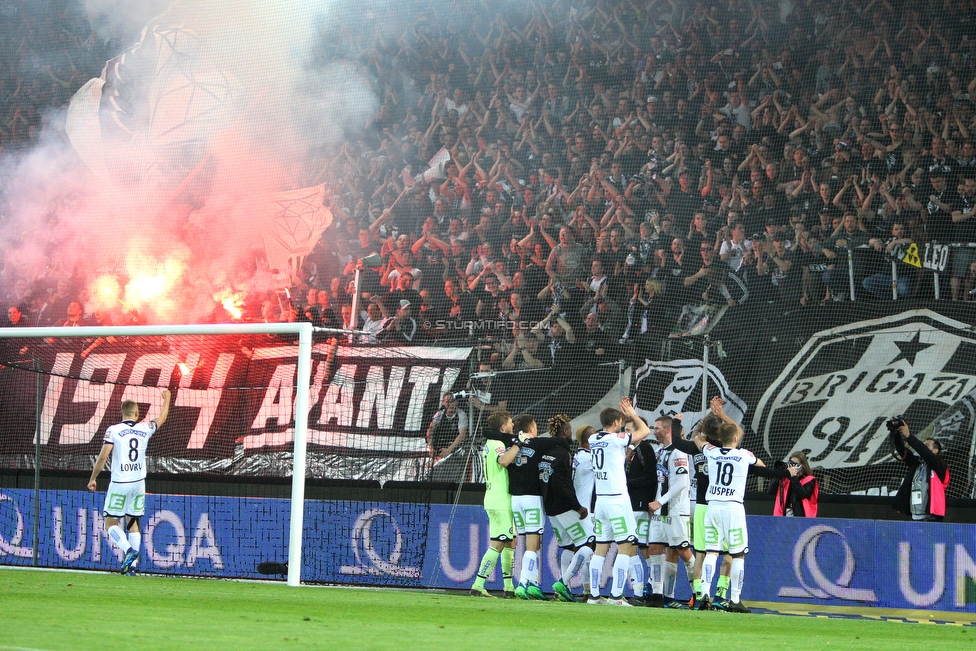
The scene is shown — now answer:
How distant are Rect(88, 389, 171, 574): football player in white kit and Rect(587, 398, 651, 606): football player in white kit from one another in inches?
154

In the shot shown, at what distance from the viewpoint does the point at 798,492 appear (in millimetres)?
10773

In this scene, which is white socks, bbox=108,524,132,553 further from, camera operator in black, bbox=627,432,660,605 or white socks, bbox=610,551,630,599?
camera operator in black, bbox=627,432,660,605

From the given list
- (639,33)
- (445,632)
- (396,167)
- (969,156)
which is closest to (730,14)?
(639,33)

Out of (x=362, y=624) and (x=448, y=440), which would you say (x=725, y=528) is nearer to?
(x=362, y=624)

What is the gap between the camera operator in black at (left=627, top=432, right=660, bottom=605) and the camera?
973 centimetres

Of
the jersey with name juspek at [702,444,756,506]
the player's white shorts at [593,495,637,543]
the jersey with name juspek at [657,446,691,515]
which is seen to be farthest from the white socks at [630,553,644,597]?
the jersey with name juspek at [702,444,756,506]

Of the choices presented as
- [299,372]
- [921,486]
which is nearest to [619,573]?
[921,486]

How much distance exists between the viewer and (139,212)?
19766 mm

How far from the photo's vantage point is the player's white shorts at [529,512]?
9.60m

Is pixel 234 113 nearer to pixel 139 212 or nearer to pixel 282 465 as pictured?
pixel 139 212

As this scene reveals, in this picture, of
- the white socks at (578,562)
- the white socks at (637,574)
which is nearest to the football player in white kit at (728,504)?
the white socks at (637,574)

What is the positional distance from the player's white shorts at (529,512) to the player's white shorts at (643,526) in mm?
860

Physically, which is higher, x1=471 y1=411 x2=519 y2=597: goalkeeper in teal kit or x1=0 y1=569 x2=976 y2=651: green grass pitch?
x1=471 y1=411 x2=519 y2=597: goalkeeper in teal kit

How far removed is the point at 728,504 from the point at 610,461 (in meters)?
1.00
